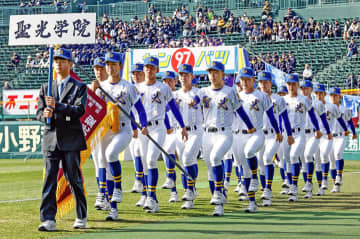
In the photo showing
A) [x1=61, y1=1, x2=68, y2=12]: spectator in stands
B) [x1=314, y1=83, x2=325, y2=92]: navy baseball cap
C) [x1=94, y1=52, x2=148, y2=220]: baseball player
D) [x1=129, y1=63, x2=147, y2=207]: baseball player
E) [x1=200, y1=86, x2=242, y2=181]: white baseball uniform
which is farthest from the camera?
[x1=61, y1=1, x2=68, y2=12]: spectator in stands

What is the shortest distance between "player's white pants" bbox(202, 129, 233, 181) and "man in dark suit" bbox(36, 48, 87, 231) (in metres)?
2.60

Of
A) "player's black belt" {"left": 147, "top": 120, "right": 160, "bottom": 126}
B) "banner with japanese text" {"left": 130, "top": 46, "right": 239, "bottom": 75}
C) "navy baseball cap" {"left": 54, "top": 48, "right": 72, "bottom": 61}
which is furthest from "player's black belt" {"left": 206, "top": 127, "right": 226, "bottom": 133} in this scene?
"banner with japanese text" {"left": 130, "top": 46, "right": 239, "bottom": 75}

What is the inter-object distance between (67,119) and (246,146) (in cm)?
413

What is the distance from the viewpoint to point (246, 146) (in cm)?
1164

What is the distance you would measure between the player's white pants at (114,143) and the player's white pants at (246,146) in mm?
2239

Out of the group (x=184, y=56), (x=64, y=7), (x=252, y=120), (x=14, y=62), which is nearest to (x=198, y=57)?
(x=184, y=56)

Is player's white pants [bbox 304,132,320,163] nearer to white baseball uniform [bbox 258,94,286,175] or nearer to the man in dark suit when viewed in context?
white baseball uniform [bbox 258,94,286,175]

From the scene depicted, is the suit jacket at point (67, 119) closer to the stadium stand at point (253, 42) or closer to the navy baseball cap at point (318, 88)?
the navy baseball cap at point (318, 88)

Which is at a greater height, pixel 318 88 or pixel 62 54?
pixel 62 54

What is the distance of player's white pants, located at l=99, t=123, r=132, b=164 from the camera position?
33.2 feet

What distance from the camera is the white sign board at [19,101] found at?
31.9 metres

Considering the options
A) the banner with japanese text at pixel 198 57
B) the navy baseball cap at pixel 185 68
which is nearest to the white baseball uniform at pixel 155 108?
the navy baseball cap at pixel 185 68

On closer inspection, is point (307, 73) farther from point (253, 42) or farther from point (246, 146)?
point (246, 146)

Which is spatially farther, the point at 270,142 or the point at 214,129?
the point at 270,142
